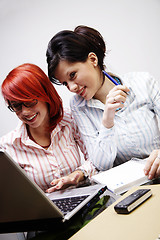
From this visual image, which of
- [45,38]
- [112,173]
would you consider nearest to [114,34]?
[45,38]

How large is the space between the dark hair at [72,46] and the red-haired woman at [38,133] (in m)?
0.11

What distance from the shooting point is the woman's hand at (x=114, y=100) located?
3.28 feet

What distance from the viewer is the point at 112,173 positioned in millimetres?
944

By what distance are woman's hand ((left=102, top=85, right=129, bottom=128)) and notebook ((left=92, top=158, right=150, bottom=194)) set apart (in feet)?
0.70

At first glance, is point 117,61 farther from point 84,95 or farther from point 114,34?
point 84,95

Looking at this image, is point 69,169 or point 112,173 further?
point 69,169

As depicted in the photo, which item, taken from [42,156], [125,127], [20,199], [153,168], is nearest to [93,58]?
[125,127]

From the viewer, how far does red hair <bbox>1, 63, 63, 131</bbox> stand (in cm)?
116

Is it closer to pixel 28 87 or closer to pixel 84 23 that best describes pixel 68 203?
pixel 28 87

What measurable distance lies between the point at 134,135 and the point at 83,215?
0.62m

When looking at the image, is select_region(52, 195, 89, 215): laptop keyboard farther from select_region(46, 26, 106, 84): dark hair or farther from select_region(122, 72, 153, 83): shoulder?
select_region(122, 72, 153, 83): shoulder

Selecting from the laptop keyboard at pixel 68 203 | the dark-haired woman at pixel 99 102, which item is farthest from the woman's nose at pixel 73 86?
the laptop keyboard at pixel 68 203

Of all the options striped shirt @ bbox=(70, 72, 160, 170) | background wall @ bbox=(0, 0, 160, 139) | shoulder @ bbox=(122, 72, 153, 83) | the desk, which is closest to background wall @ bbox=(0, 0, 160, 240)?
background wall @ bbox=(0, 0, 160, 139)

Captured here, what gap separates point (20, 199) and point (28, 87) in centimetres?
69
